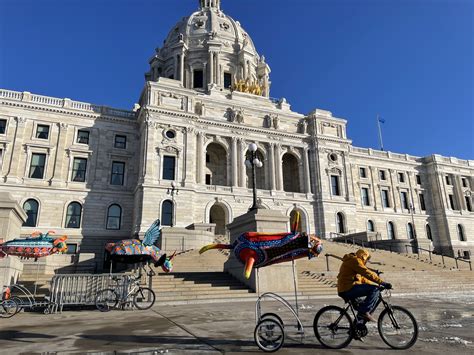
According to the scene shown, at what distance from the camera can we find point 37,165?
32688mm

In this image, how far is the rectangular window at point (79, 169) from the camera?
33594mm

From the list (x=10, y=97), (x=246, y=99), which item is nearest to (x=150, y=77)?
(x=246, y=99)

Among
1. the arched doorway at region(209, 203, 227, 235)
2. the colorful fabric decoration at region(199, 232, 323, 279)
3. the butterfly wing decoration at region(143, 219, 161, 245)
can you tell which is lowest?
the colorful fabric decoration at region(199, 232, 323, 279)

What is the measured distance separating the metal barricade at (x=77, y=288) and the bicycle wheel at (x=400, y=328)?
31.9 feet

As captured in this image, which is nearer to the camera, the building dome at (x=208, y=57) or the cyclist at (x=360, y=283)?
the cyclist at (x=360, y=283)

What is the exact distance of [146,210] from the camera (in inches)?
1228

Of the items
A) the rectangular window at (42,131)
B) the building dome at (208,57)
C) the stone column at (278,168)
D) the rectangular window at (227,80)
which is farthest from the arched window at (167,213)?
the rectangular window at (227,80)

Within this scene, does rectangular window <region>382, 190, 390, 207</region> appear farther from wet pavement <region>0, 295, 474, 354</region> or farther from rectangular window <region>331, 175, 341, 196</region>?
wet pavement <region>0, 295, 474, 354</region>

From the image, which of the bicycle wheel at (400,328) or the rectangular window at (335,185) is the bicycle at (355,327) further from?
the rectangular window at (335,185)

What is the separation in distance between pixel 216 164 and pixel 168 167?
32.3 feet

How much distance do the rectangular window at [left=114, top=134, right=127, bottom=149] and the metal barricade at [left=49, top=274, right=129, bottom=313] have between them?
25482mm

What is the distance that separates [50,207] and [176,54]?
32.9m

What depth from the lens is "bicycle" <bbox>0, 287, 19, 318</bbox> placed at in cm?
1090

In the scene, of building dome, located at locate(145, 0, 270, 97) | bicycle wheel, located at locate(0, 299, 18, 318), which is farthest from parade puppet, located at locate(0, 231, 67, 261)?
building dome, located at locate(145, 0, 270, 97)
